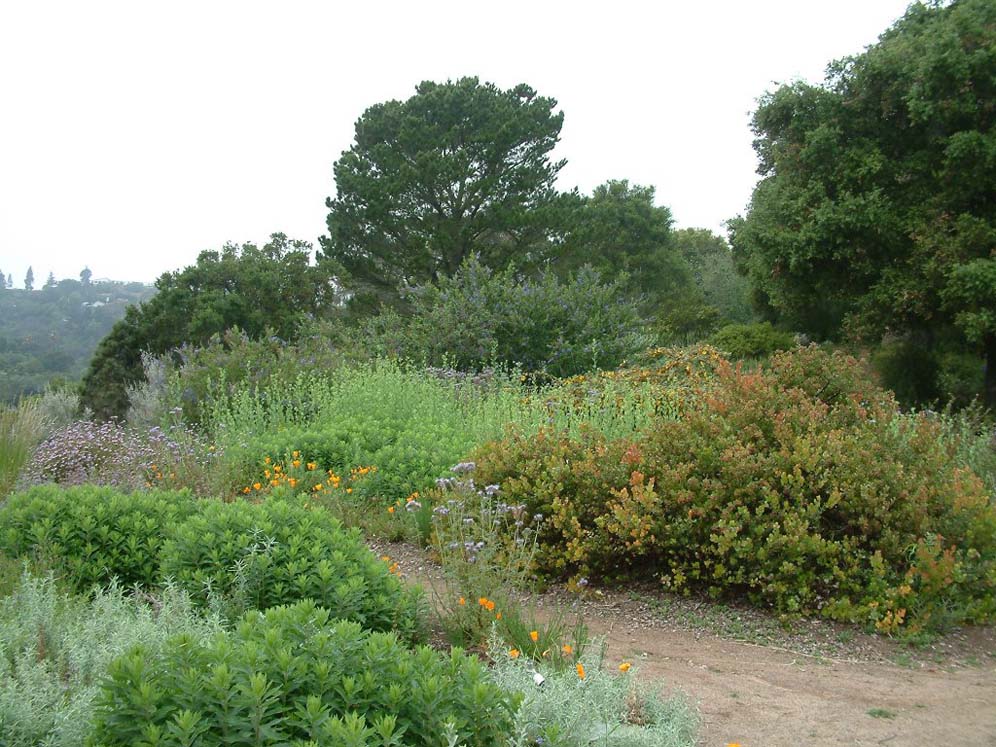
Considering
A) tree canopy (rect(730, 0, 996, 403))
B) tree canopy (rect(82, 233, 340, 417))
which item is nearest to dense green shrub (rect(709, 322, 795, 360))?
tree canopy (rect(730, 0, 996, 403))

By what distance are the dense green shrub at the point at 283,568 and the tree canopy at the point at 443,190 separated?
2757cm

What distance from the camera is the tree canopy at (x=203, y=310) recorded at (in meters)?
22.1

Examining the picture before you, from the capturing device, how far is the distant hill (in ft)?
91.0

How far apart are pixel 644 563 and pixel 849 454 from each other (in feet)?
4.44

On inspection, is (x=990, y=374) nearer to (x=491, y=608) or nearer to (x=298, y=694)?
(x=491, y=608)

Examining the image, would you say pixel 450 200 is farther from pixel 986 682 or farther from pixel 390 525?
pixel 986 682

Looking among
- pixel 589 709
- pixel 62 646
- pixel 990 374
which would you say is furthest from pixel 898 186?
pixel 62 646

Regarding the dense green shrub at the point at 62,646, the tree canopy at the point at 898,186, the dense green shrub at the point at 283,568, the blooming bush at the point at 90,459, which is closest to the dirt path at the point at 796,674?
the dense green shrub at the point at 283,568

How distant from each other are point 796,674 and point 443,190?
96.3 feet

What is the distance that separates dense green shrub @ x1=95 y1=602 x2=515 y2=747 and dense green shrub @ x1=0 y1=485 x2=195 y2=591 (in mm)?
1788

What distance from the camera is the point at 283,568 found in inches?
130

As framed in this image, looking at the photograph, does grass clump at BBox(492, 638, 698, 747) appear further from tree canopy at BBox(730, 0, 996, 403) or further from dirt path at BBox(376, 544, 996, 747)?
tree canopy at BBox(730, 0, 996, 403)

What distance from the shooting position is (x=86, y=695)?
92.4 inches

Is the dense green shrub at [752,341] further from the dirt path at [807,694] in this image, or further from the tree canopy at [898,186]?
the dirt path at [807,694]
